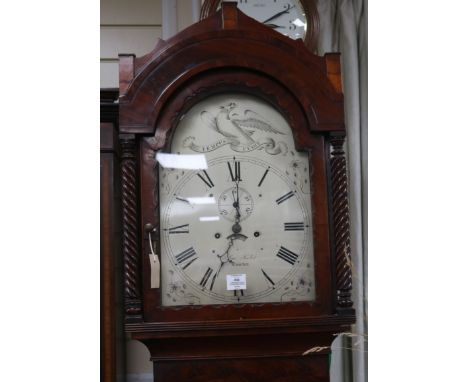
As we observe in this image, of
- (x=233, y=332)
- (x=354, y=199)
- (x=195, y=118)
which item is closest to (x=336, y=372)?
(x=354, y=199)

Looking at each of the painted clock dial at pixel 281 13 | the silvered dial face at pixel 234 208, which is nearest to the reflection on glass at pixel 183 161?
the silvered dial face at pixel 234 208

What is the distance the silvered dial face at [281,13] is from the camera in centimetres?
143

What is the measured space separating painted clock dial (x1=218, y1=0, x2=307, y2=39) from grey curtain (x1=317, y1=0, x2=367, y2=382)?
121mm

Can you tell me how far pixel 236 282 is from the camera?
104cm

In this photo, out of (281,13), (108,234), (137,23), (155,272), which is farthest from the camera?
(137,23)

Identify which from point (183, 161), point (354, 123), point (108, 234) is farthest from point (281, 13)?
point (108, 234)

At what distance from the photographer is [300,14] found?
4.73ft

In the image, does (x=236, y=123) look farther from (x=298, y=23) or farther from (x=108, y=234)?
(x=298, y=23)

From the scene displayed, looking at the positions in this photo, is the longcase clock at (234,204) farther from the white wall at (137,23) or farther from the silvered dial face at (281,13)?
the white wall at (137,23)

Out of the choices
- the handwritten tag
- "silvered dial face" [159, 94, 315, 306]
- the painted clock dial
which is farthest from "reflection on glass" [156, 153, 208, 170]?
the painted clock dial

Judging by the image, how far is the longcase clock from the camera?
1.02 meters

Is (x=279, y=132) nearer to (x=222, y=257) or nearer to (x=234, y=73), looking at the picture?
(x=234, y=73)

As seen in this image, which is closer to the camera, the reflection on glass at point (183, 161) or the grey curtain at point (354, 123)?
the reflection on glass at point (183, 161)

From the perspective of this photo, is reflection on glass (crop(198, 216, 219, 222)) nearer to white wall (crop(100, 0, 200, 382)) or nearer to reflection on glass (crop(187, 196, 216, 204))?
reflection on glass (crop(187, 196, 216, 204))
